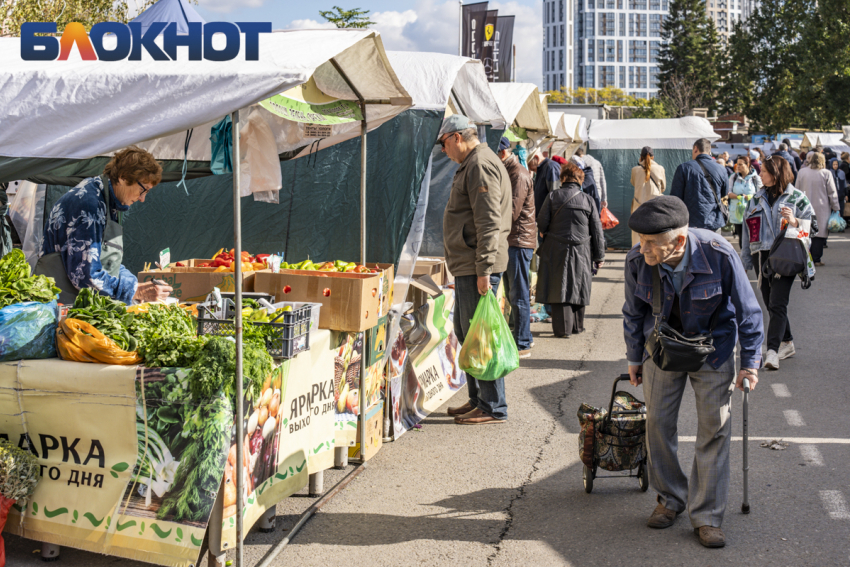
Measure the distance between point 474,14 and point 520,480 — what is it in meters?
18.1

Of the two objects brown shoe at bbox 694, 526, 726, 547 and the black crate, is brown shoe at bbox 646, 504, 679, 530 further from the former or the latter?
the black crate

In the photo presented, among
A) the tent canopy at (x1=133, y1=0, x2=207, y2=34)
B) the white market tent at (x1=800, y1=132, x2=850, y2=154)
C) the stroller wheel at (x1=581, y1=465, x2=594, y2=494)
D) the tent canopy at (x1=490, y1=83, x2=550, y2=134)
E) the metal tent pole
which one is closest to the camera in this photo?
the metal tent pole

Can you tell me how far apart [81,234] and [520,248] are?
4.55 meters

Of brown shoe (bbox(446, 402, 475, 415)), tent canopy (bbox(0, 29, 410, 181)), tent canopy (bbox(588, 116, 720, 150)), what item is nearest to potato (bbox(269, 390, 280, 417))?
tent canopy (bbox(0, 29, 410, 181))

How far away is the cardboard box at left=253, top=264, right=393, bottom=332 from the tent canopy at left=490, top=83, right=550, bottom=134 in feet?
13.5

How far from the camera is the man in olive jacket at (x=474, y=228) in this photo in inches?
232

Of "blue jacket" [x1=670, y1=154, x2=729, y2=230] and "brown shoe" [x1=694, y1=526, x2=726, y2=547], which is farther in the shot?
"blue jacket" [x1=670, y1=154, x2=729, y2=230]

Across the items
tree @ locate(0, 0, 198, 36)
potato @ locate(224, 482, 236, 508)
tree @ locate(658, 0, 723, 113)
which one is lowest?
potato @ locate(224, 482, 236, 508)

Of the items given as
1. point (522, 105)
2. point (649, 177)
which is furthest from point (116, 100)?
point (649, 177)

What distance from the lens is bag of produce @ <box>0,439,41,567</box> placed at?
377cm

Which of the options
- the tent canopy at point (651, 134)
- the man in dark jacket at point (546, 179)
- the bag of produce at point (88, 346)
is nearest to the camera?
the bag of produce at point (88, 346)

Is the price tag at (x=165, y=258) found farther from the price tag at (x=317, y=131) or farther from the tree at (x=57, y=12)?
the tree at (x=57, y=12)

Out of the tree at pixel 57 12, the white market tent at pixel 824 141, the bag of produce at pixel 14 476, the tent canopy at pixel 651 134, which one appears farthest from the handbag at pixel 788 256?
the white market tent at pixel 824 141

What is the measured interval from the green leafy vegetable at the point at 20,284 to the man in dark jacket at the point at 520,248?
15.5 ft
